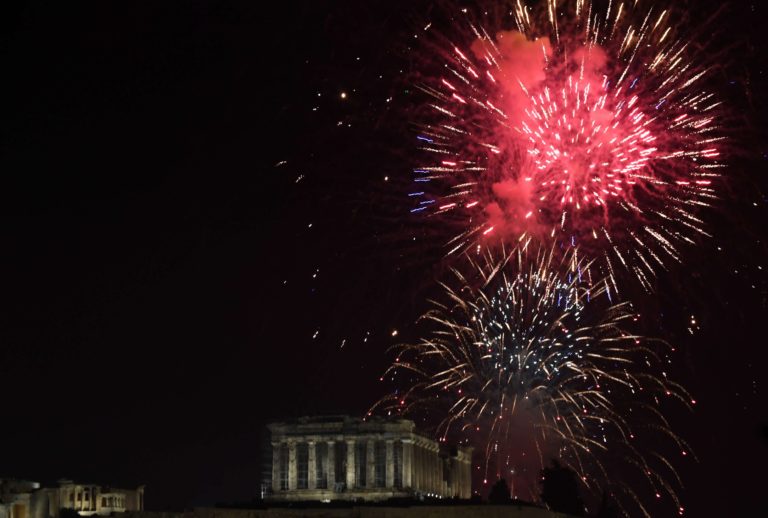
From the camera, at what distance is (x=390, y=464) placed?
3912 inches

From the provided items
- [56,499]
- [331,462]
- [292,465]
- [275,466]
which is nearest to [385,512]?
[331,462]

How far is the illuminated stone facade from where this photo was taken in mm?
87438

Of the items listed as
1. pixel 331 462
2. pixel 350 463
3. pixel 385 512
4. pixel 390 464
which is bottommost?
pixel 385 512

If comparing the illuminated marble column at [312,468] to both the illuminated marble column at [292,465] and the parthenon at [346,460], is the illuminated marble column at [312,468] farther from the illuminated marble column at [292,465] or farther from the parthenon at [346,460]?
the illuminated marble column at [292,465]

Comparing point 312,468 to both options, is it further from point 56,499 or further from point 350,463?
point 56,499

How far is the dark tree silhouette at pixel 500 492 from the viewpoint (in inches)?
3429

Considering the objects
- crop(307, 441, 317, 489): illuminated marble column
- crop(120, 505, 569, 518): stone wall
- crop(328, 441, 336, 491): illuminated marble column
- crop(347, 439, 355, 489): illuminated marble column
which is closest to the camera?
crop(120, 505, 569, 518): stone wall

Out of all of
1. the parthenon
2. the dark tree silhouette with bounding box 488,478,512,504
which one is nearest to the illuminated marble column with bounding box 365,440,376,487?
the parthenon

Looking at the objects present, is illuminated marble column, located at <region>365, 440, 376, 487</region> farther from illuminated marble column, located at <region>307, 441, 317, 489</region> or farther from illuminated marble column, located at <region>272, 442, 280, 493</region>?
illuminated marble column, located at <region>272, 442, 280, 493</region>

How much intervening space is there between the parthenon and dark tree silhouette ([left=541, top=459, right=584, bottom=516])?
11.9m

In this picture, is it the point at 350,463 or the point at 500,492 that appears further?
the point at 350,463

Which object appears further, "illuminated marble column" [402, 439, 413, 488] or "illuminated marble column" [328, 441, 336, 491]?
"illuminated marble column" [328, 441, 336, 491]

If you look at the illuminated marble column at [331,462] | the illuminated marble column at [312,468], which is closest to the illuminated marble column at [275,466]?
the illuminated marble column at [312,468]

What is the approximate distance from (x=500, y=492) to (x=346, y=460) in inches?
615
